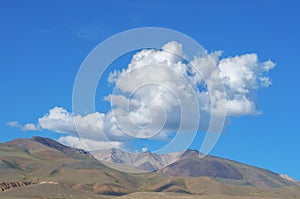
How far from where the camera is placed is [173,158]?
501ft

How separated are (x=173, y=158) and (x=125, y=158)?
574 inches

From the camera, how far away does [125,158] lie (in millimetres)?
145750
